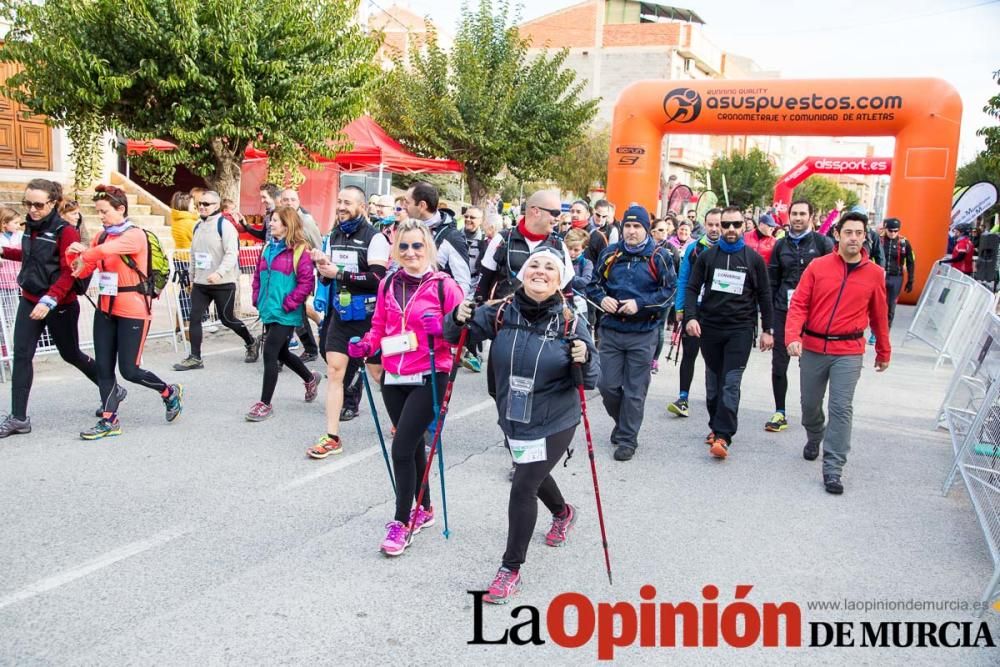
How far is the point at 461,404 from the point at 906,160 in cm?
1366

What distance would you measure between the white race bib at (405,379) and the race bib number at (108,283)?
283cm

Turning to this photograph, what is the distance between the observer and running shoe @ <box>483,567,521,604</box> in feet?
13.0

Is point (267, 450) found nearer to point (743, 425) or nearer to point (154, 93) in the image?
point (743, 425)

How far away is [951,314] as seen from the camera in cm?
1192

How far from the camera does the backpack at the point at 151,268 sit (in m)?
6.32

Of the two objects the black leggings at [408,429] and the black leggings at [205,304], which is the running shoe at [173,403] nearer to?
the black leggings at [205,304]

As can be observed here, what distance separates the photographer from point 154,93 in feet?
35.0

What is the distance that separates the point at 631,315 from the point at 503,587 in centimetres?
294

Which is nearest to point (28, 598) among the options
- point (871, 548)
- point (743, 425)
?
point (871, 548)

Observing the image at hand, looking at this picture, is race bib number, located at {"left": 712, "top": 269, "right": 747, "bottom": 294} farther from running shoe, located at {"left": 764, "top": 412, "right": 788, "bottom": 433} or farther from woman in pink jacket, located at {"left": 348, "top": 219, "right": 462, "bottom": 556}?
woman in pink jacket, located at {"left": 348, "top": 219, "right": 462, "bottom": 556}

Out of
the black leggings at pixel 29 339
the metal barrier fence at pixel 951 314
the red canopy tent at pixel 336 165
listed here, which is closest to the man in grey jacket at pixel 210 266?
the black leggings at pixel 29 339

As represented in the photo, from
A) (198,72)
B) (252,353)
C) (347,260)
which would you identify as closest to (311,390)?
(347,260)

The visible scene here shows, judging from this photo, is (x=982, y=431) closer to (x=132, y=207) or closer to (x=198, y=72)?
(x=198, y=72)

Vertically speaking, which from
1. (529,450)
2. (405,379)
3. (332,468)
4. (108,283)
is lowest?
(332,468)
